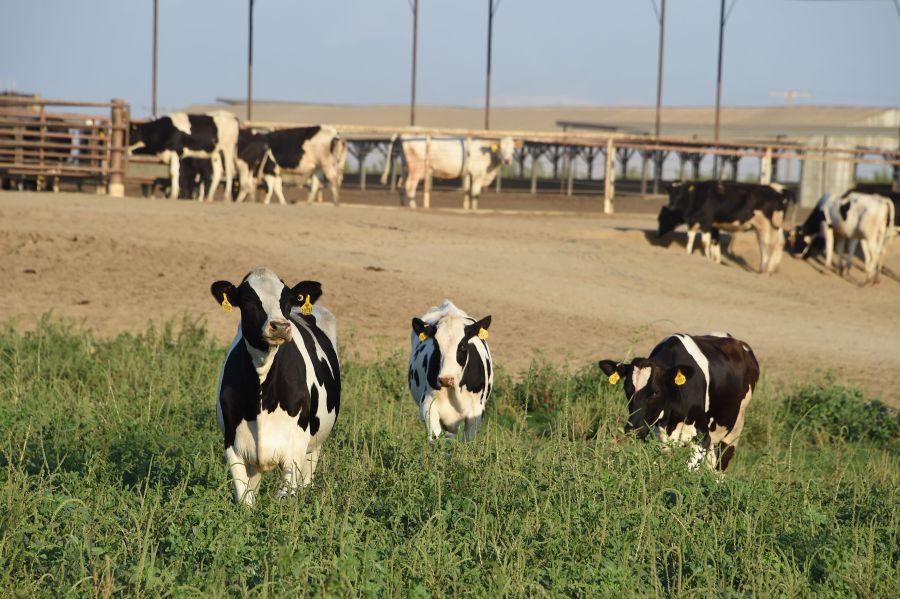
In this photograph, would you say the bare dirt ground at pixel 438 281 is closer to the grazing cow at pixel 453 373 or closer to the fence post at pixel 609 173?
the grazing cow at pixel 453 373

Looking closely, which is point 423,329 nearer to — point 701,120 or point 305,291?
point 305,291

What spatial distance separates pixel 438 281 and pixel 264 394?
416 inches

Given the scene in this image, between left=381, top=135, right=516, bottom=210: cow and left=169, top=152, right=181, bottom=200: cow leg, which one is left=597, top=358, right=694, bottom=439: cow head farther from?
left=381, top=135, right=516, bottom=210: cow

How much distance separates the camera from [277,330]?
21.8ft

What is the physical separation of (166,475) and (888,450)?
6743mm

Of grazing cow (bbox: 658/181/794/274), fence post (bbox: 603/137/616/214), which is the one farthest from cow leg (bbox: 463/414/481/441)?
fence post (bbox: 603/137/616/214)

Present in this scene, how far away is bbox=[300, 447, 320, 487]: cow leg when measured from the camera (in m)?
7.18

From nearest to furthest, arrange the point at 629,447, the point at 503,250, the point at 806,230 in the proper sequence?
the point at 629,447 → the point at 503,250 → the point at 806,230

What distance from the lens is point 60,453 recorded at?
324 inches

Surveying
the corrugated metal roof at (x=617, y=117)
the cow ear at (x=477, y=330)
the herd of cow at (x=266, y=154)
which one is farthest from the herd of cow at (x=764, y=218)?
the corrugated metal roof at (x=617, y=117)

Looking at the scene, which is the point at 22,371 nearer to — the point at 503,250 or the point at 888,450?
the point at 888,450

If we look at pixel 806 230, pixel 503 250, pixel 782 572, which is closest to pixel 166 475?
pixel 782 572

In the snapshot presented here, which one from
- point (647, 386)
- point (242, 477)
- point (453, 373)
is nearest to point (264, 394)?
point (242, 477)

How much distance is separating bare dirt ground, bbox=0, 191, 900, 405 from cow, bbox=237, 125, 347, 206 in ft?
14.0
